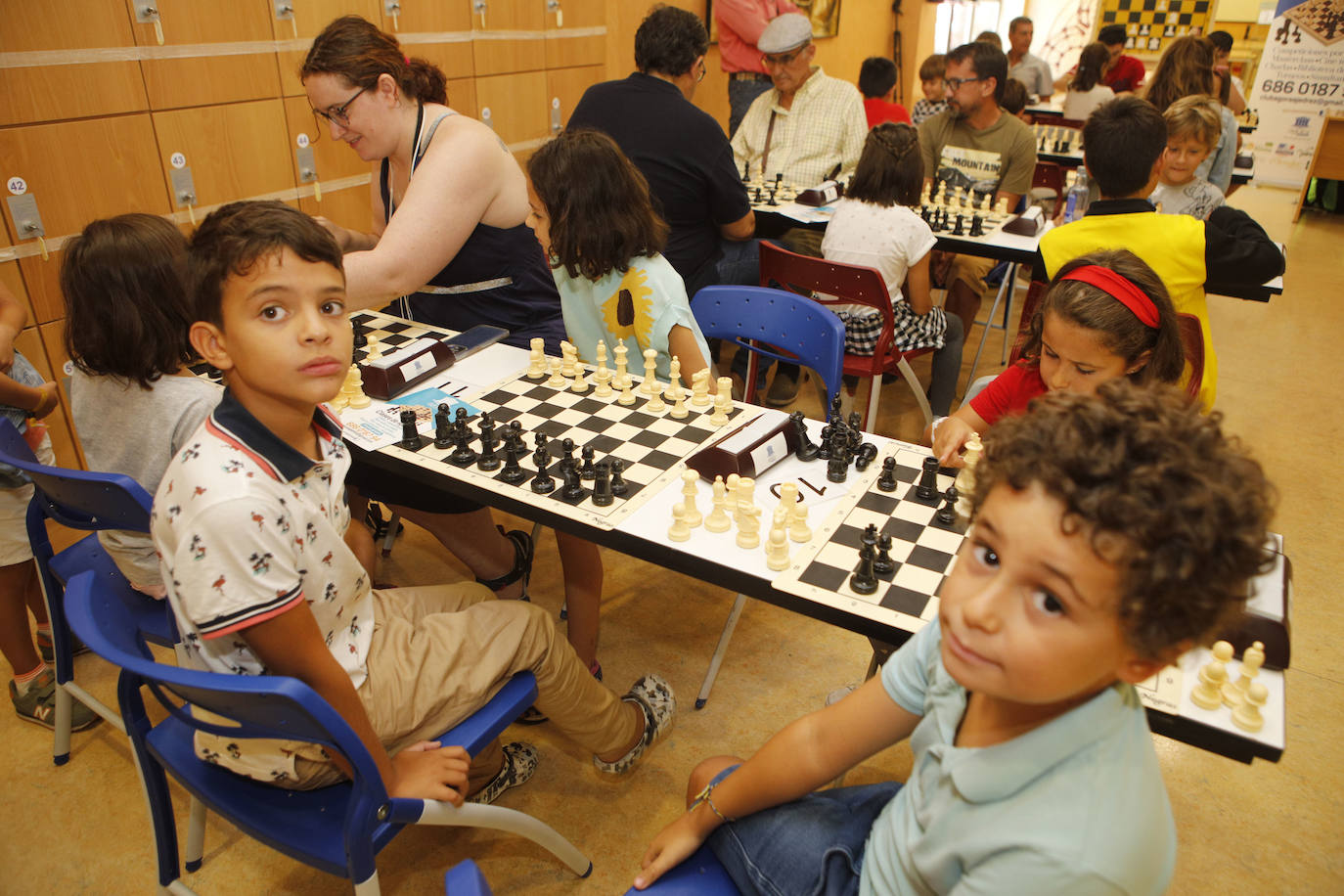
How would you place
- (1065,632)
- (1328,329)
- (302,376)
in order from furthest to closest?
(1328,329) < (302,376) < (1065,632)

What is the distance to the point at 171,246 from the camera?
1.97 m

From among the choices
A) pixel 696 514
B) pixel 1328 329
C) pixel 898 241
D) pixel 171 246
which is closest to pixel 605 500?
pixel 696 514

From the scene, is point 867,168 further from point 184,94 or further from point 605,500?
point 184,94

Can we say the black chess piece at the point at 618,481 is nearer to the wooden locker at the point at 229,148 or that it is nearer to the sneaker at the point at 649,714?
the sneaker at the point at 649,714

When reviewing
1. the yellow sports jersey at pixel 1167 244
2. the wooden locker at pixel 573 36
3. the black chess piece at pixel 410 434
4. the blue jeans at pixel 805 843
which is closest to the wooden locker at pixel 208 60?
the wooden locker at pixel 573 36

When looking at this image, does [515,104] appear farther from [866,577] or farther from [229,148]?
[866,577]

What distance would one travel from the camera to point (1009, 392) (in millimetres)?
2090

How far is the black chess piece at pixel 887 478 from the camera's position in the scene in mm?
1821

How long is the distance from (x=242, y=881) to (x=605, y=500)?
1.26 meters

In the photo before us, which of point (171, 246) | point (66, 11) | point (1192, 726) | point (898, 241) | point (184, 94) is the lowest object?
point (1192, 726)

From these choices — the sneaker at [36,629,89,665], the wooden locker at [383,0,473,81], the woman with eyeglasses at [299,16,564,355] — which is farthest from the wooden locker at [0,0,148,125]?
the sneaker at [36,629,89,665]

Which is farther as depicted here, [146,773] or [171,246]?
[171,246]

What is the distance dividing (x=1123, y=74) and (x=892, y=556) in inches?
295

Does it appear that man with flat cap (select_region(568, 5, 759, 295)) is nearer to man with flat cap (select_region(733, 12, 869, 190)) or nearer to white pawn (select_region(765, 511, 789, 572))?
man with flat cap (select_region(733, 12, 869, 190))
